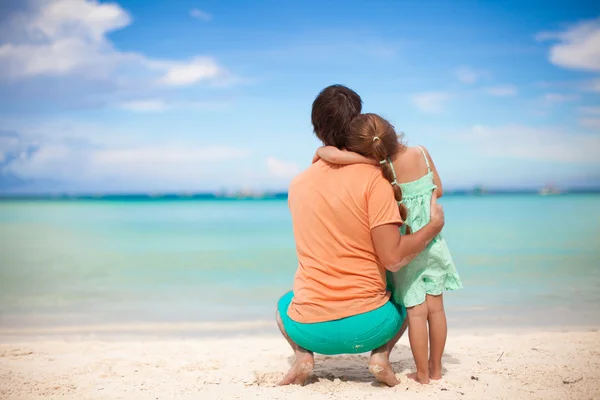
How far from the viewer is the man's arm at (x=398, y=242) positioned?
260cm

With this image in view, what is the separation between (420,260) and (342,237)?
48cm

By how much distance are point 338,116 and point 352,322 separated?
1074 mm

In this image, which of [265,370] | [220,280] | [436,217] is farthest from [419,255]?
[220,280]

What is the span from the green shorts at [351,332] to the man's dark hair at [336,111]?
3.03 feet

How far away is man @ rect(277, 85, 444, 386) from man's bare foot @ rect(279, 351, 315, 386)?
9 centimetres

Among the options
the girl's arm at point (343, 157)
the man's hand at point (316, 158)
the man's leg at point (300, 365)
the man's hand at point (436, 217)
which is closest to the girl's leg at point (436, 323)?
the man's hand at point (436, 217)

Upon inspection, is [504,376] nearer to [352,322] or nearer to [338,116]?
[352,322]

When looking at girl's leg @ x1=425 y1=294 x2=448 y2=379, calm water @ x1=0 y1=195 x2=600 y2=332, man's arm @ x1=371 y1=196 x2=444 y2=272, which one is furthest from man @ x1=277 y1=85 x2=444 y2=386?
calm water @ x1=0 y1=195 x2=600 y2=332

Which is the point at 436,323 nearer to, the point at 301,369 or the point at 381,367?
the point at 381,367

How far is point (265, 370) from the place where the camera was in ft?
11.4

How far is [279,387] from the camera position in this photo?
2.96 metres

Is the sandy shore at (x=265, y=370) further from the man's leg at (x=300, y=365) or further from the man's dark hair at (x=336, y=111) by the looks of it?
the man's dark hair at (x=336, y=111)

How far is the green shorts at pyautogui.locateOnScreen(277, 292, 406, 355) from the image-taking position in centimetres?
267

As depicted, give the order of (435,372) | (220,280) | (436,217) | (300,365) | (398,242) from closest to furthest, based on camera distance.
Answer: (398,242)
(436,217)
(300,365)
(435,372)
(220,280)
